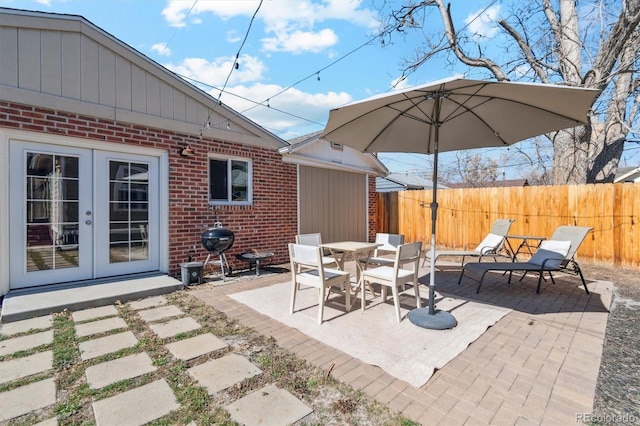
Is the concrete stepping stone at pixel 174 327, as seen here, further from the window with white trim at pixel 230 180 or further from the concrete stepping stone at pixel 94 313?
the window with white trim at pixel 230 180

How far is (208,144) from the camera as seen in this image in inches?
240

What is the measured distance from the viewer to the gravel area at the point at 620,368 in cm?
207

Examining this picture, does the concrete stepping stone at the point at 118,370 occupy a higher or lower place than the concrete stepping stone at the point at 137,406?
higher

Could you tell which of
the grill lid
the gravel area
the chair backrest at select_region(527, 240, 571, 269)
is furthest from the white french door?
the chair backrest at select_region(527, 240, 571, 269)

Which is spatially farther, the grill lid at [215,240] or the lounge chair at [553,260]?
the grill lid at [215,240]

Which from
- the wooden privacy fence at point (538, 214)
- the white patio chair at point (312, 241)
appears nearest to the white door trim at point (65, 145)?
the white patio chair at point (312, 241)

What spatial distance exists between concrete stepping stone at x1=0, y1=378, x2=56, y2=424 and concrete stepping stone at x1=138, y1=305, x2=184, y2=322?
4.45ft

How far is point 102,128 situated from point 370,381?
523cm

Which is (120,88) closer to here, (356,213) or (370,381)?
(370,381)

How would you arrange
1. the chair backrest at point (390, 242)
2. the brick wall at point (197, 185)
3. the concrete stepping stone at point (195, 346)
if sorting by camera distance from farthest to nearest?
1. the chair backrest at point (390, 242)
2. the brick wall at point (197, 185)
3. the concrete stepping stone at point (195, 346)

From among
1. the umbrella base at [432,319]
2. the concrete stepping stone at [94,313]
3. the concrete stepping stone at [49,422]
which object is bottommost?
the concrete stepping stone at [49,422]

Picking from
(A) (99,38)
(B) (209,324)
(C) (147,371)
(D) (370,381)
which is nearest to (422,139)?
(D) (370,381)

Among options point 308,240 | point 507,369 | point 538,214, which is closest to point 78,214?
point 308,240

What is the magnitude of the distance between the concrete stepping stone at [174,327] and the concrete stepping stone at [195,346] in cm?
26
